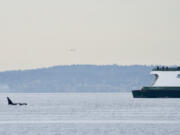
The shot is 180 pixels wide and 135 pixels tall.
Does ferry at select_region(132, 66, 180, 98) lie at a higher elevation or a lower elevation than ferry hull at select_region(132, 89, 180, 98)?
higher

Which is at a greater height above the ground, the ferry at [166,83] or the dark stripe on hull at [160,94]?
the ferry at [166,83]

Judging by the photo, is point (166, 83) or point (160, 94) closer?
point (166, 83)

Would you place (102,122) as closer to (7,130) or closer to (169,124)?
(169,124)

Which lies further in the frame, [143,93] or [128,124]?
[143,93]

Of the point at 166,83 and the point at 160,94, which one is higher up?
the point at 166,83

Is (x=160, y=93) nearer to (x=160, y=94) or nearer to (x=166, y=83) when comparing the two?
(x=160, y=94)

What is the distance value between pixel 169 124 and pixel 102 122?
6200 millimetres

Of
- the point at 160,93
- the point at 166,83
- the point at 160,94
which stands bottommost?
the point at 160,94

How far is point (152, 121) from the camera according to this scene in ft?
224

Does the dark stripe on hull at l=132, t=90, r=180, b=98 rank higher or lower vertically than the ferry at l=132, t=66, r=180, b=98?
lower

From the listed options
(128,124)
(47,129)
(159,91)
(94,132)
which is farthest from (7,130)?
(159,91)

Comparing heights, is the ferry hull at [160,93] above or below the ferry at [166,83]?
below

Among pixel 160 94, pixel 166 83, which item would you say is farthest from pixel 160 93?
pixel 166 83

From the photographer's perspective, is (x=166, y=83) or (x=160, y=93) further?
(x=160, y=93)
